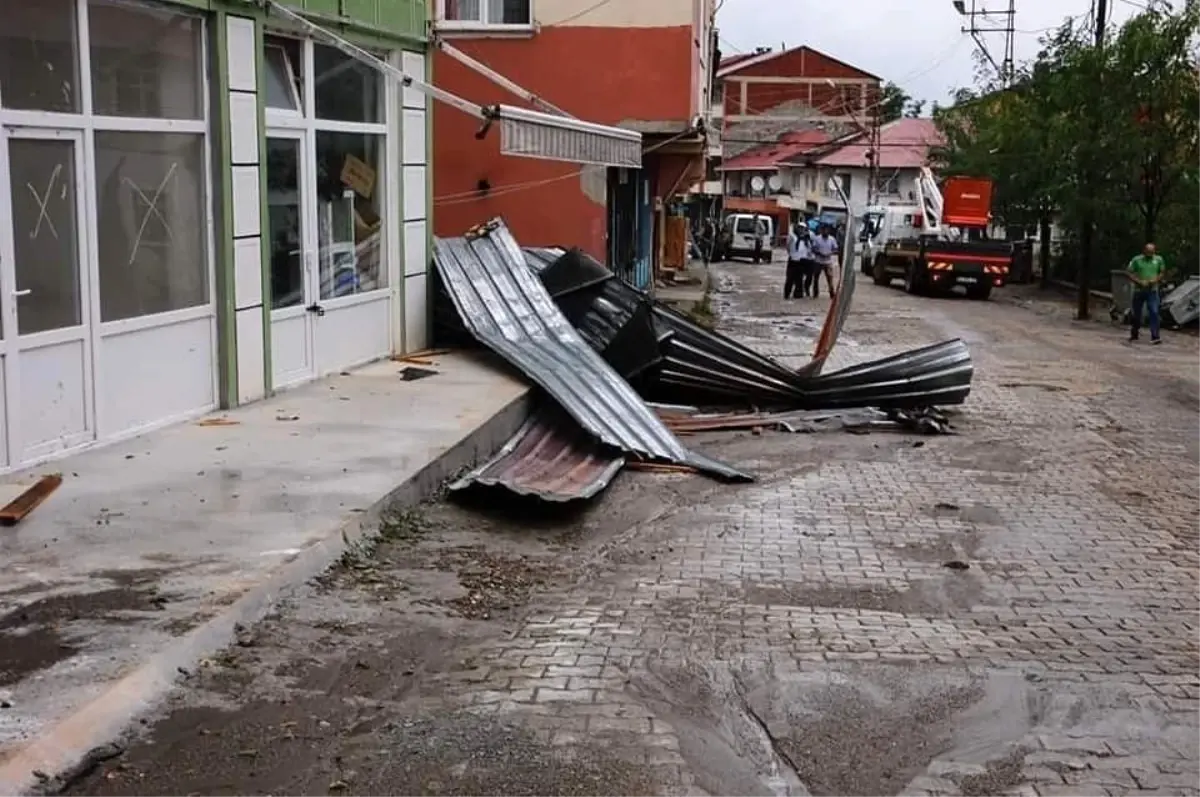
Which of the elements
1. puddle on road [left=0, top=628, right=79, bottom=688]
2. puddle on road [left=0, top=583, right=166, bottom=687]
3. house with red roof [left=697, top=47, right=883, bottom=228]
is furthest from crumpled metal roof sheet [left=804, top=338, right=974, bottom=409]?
house with red roof [left=697, top=47, right=883, bottom=228]

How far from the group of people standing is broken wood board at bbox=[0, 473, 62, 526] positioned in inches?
949

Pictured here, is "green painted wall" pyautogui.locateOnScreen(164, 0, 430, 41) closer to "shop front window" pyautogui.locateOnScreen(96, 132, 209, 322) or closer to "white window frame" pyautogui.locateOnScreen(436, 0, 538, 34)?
"shop front window" pyautogui.locateOnScreen(96, 132, 209, 322)

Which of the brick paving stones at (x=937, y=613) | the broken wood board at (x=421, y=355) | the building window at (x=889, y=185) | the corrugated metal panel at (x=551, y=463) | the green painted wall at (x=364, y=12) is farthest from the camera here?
the building window at (x=889, y=185)

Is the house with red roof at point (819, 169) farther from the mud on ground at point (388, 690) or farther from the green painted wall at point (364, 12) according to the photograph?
the mud on ground at point (388, 690)

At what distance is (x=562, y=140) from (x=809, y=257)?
17.5 m

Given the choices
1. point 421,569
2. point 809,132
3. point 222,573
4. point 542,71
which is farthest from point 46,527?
point 809,132

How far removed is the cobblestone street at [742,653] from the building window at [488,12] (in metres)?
10.5

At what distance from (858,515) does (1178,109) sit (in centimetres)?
1984

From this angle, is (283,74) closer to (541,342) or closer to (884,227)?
(541,342)

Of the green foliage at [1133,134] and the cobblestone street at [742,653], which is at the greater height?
the green foliage at [1133,134]

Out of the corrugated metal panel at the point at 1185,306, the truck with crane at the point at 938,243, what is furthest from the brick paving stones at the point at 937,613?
the truck with crane at the point at 938,243

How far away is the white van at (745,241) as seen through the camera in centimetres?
5247

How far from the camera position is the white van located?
52.5 meters

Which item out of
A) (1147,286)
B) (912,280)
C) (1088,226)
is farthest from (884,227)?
(1147,286)
